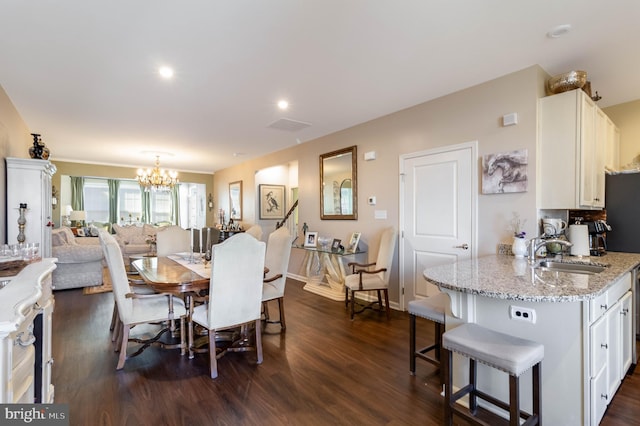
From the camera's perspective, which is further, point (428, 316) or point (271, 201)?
point (271, 201)

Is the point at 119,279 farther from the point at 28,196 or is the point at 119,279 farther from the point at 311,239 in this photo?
the point at 311,239

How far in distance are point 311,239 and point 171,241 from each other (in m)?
2.21

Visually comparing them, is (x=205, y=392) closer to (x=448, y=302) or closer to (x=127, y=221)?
(x=448, y=302)

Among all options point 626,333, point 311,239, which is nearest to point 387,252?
point 311,239

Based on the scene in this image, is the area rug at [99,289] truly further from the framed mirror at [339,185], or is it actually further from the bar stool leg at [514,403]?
the bar stool leg at [514,403]

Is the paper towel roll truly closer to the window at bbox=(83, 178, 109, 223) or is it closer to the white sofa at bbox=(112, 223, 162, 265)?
the white sofa at bbox=(112, 223, 162, 265)

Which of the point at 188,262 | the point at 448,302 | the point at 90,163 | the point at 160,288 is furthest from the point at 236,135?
the point at 90,163

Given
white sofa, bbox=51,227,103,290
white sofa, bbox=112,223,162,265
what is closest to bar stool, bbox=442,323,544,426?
white sofa, bbox=51,227,103,290

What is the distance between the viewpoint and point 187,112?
13.4 ft

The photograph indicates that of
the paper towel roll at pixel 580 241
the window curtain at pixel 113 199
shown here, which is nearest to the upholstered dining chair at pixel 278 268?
the paper towel roll at pixel 580 241

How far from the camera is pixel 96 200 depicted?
10.1 m

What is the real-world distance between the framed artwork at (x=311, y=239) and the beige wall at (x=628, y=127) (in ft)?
13.8

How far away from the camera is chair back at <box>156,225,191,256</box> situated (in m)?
4.41

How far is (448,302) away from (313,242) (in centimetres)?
343
